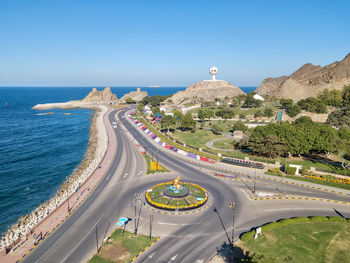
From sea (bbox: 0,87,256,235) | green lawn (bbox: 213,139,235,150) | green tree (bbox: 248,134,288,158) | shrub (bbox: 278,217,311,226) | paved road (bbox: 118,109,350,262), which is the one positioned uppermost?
green tree (bbox: 248,134,288,158)

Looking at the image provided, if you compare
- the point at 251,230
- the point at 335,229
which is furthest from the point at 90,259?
the point at 335,229

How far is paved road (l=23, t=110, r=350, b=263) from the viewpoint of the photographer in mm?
33938

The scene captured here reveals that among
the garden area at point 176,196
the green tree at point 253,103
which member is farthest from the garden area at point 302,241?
the green tree at point 253,103

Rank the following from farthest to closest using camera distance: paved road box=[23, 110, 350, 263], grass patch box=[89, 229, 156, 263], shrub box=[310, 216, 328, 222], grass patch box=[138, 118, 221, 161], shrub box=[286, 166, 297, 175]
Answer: grass patch box=[138, 118, 221, 161] → shrub box=[286, 166, 297, 175] → shrub box=[310, 216, 328, 222] → paved road box=[23, 110, 350, 263] → grass patch box=[89, 229, 156, 263]

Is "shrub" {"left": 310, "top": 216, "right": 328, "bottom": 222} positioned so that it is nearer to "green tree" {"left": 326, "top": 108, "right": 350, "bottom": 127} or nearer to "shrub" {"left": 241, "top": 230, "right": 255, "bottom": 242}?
"shrub" {"left": 241, "top": 230, "right": 255, "bottom": 242}

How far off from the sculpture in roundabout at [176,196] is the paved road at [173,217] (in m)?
1.99

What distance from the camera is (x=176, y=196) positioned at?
49.5m

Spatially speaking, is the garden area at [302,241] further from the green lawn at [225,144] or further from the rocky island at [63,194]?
the green lawn at [225,144]

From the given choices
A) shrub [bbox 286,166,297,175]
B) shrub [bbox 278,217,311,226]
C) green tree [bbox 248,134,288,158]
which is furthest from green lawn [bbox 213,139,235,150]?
shrub [bbox 278,217,311,226]

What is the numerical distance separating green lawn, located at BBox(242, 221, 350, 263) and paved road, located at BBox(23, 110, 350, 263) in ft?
12.9

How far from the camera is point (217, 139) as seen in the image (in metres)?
102

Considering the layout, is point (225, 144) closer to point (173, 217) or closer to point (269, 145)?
point (269, 145)

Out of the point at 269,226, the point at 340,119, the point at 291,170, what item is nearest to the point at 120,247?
the point at 269,226

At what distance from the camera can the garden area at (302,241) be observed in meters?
32.3
